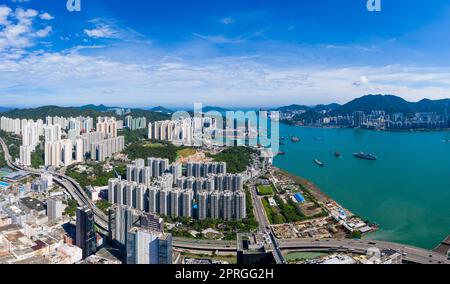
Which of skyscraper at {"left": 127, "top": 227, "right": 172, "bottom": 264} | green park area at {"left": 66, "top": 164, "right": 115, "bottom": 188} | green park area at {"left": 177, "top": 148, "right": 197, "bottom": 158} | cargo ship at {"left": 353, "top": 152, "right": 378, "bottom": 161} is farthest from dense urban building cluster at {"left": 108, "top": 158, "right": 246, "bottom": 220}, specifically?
cargo ship at {"left": 353, "top": 152, "right": 378, "bottom": 161}

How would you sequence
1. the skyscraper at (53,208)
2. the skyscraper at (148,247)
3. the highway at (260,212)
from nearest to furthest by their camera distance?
the skyscraper at (148,247) < the highway at (260,212) < the skyscraper at (53,208)

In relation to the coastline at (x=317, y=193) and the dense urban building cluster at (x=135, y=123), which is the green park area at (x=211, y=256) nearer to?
the coastline at (x=317, y=193)

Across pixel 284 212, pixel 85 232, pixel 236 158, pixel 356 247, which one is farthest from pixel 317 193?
pixel 85 232

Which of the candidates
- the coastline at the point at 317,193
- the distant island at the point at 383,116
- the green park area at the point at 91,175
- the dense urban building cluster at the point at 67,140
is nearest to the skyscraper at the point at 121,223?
the green park area at the point at 91,175

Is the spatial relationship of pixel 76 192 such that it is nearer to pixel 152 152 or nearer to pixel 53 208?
pixel 53 208

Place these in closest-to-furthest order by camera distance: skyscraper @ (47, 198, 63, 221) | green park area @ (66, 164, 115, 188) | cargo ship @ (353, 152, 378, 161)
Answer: skyscraper @ (47, 198, 63, 221), green park area @ (66, 164, 115, 188), cargo ship @ (353, 152, 378, 161)

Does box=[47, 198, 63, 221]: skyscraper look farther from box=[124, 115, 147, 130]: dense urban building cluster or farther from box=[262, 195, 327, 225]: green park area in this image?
box=[124, 115, 147, 130]: dense urban building cluster

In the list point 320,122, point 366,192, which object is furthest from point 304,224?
point 320,122
